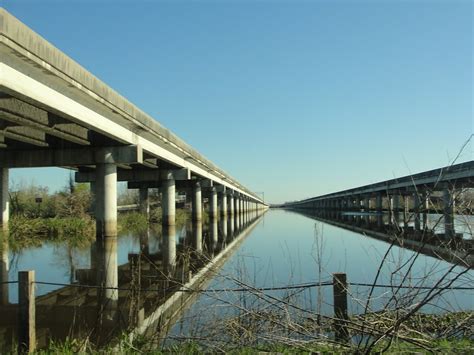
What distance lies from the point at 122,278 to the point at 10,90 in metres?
6.43

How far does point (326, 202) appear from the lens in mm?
121312

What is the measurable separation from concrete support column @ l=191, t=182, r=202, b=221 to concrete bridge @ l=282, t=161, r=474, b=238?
18104 millimetres

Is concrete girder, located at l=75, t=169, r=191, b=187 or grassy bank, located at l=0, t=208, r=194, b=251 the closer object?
grassy bank, located at l=0, t=208, r=194, b=251

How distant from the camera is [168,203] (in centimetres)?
3553

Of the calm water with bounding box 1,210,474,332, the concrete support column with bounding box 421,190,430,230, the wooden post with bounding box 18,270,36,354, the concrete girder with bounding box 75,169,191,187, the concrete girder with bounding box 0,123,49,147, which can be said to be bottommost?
the calm water with bounding box 1,210,474,332

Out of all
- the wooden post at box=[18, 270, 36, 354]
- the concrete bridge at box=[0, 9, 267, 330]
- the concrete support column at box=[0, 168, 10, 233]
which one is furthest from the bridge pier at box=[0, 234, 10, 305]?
the concrete support column at box=[0, 168, 10, 233]

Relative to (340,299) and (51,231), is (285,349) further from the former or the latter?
(51,231)

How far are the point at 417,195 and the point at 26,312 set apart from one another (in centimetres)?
521

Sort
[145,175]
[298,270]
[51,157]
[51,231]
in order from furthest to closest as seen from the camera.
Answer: [145,175], [51,231], [51,157], [298,270]

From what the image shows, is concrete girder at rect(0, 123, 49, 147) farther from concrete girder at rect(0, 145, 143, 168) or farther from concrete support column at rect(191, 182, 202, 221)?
concrete support column at rect(191, 182, 202, 221)

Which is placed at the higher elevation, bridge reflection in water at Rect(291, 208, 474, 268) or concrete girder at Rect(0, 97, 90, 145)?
concrete girder at Rect(0, 97, 90, 145)

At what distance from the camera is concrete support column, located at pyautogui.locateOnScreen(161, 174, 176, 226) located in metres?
34.8

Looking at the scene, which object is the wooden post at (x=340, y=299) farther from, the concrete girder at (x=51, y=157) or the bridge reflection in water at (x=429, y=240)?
the concrete girder at (x=51, y=157)

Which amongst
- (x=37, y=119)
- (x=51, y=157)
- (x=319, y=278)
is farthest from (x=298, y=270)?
(x=51, y=157)
